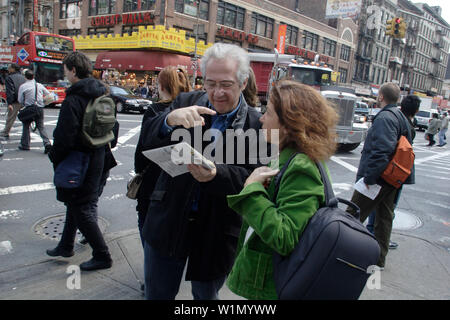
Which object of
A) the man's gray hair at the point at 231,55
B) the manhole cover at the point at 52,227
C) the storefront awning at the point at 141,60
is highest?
the storefront awning at the point at 141,60

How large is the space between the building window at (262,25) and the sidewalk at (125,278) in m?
36.0

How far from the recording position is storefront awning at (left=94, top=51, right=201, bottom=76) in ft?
94.8

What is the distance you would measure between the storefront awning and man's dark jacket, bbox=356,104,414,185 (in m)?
25.8

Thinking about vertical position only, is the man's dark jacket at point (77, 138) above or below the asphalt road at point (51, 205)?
above

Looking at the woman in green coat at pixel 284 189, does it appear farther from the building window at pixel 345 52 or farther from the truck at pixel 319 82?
the building window at pixel 345 52

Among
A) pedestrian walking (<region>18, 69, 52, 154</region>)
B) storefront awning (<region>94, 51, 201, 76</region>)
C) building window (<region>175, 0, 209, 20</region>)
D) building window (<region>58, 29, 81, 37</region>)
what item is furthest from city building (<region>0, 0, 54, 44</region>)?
pedestrian walking (<region>18, 69, 52, 154</region>)

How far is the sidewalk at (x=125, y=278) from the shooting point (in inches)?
121

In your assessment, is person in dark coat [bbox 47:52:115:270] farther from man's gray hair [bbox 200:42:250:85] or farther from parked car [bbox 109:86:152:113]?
parked car [bbox 109:86:152:113]

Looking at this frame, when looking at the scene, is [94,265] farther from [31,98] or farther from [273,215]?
[31,98]

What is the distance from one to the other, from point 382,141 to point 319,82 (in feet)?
49.1

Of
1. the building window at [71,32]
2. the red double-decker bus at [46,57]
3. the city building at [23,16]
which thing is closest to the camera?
the red double-decker bus at [46,57]

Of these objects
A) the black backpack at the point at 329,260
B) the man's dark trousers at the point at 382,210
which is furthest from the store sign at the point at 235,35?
the black backpack at the point at 329,260

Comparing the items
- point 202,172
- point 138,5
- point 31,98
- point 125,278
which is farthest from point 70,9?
point 202,172

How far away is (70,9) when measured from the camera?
120 ft
